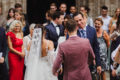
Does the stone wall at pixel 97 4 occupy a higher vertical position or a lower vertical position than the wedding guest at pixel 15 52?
higher

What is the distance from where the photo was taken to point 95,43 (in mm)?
7934

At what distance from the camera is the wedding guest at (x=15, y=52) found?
1009 centimetres

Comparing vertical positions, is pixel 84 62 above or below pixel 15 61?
above

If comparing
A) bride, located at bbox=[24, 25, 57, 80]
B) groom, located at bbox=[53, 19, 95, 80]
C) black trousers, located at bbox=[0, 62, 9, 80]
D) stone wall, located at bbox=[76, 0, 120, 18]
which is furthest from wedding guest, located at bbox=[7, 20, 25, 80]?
stone wall, located at bbox=[76, 0, 120, 18]

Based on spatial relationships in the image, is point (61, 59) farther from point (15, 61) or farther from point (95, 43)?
point (15, 61)

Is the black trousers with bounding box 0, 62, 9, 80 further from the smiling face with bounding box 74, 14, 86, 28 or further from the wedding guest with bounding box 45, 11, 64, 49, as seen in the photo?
the smiling face with bounding box 74, 14, 86, 28

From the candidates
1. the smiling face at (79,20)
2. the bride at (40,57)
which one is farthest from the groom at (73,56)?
the bride at (40,57)

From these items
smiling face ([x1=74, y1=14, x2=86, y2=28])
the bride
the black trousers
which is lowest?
the black trousers

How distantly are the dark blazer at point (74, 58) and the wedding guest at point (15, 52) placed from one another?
3.74 m

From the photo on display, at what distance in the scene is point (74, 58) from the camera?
6445 millimetres

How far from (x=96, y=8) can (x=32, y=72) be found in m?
7.51

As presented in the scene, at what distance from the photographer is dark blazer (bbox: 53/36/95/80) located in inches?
252

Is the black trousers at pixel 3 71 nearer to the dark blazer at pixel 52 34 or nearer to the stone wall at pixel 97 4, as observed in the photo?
the dark blazer at pixel 52 34

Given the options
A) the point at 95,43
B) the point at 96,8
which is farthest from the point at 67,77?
the point at 96,8
